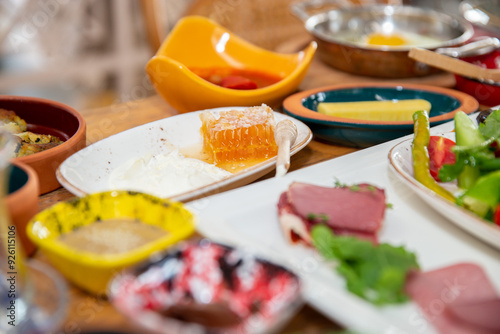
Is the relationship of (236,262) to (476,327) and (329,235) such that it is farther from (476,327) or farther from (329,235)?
(476,327)

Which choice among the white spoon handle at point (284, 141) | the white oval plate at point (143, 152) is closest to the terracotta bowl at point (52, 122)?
the white oval plate at point (143, 152)

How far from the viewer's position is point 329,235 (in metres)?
0.77

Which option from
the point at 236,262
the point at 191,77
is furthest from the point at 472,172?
the point at 191,77

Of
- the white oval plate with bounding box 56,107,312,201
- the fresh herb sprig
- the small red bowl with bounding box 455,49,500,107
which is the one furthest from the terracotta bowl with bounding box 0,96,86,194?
the small red bowl with bounding box 455,49,500,107

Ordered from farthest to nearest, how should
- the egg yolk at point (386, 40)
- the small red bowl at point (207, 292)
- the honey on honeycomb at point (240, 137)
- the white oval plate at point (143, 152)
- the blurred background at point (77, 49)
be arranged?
the blurred background at point (77, 49) < the egg yolk at point (386, 40) < the honey on honeycomb at point (240, 137) < the white oval plate at point (143, 152) < the small red bowl at point (207, 292)

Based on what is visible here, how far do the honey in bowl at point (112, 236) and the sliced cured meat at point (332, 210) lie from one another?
206 mm

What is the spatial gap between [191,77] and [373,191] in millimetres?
625

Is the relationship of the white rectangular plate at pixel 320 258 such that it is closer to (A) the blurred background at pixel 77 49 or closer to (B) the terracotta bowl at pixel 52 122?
(B) the terracotta bowl at pixel 52 122

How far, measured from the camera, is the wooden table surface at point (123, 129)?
725 mm

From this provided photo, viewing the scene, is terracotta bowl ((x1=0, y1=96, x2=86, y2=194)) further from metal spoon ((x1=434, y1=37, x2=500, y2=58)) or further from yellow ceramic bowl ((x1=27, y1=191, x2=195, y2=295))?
metal spoon ((x1=434, y1=37, x2=500, y2=58))

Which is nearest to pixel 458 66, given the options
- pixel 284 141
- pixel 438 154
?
pixel 438 154

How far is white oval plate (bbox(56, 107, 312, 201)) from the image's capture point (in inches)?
38.9

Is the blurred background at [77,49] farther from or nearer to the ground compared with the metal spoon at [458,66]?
nearer to the ground

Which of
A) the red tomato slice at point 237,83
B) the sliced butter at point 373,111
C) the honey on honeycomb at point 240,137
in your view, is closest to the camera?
the honey on honeycomb at point 240,137
